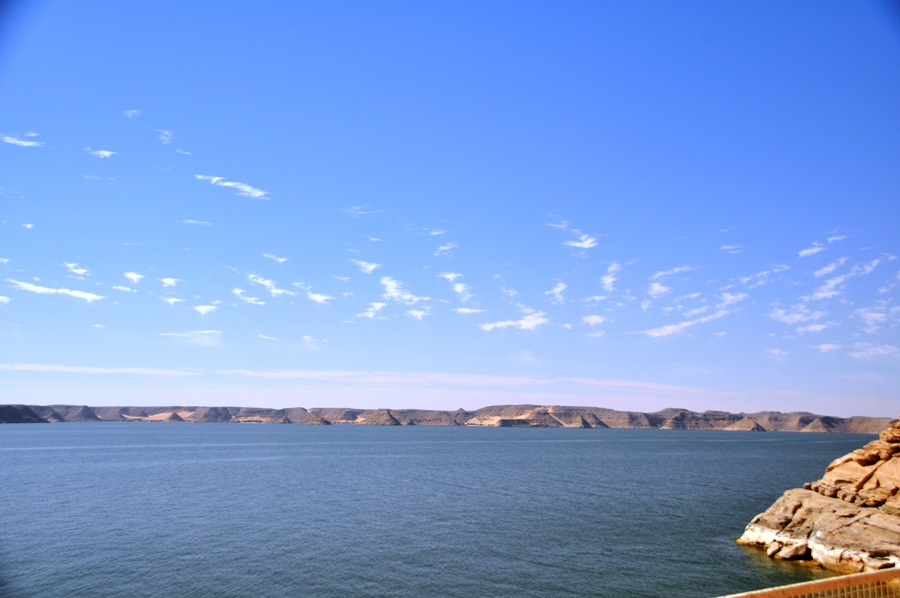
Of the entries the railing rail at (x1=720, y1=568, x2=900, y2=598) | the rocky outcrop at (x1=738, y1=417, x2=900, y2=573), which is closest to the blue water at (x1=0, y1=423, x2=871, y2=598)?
the rocky outcrop at (x1=738, y1=417, x2=900, y2=573)

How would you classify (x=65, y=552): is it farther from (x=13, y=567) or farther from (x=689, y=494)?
(x=689, y=494)

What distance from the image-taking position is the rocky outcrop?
37375 millimetres

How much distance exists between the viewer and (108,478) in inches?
3477

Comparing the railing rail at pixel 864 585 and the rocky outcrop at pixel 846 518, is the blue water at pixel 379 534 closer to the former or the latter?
the rocky outcrop at pixel 846 518

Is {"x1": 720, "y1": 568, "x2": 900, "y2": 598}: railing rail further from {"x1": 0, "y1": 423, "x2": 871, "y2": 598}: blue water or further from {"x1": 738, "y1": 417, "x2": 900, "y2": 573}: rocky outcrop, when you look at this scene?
{"x1": 738, "y1": 417, "x2": 900, "y2": 573}: rocky outcrop

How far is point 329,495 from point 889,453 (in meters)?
61.2

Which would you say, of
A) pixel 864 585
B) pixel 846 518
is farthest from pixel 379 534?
pixel 864 585

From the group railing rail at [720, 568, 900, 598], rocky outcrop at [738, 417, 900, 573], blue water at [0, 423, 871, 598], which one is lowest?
blue water at [0, 423, 871, 598]

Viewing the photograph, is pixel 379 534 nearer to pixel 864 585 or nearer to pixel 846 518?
pixel 846 518

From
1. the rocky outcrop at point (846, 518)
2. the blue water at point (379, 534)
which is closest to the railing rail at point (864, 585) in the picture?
the blue water at point (379, 534)

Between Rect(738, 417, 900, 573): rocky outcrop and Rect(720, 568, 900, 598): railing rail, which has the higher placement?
Rect(720, 568, 900, 598): railing rail

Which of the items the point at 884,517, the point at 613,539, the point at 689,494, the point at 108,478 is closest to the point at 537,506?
the point at 613,539

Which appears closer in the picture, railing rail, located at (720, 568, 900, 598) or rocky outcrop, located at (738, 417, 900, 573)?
railing rail, located at (720, 568, 900, 598)

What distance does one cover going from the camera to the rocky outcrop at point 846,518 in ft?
123
